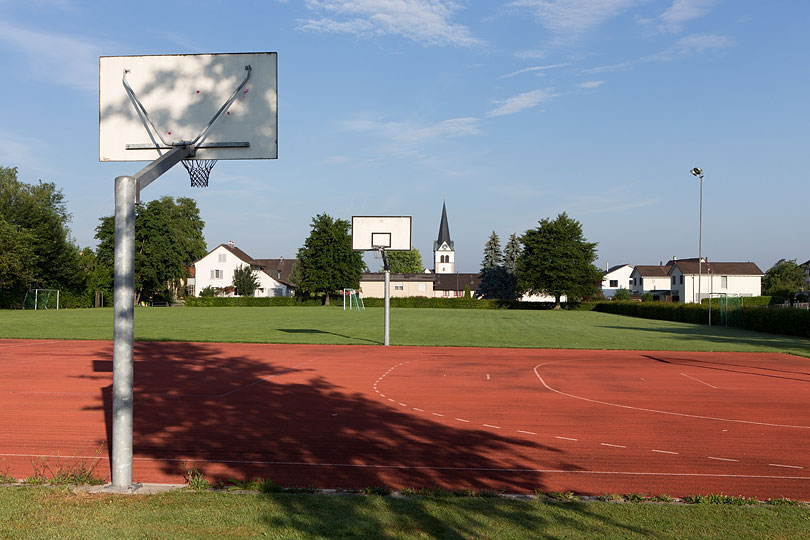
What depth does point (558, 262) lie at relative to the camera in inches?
3494

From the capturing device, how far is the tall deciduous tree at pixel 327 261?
89.9 m

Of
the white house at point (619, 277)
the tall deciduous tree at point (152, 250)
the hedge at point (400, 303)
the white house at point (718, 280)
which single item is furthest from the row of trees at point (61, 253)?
the white house at point (619, 277)

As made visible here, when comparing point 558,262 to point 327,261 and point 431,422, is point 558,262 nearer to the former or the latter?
point 327,261

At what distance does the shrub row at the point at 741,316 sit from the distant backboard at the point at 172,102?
3492 centimetres

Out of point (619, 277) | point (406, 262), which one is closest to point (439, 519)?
point (619, 277)

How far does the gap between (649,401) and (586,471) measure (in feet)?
20.0

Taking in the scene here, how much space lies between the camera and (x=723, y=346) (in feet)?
88.4

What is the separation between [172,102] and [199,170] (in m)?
1.18

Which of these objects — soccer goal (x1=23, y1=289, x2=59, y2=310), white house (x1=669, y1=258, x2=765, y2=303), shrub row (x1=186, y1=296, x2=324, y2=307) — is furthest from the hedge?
white house (x1=669, y1=258, x2=765, y2=303)

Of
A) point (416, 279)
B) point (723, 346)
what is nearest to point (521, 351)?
point (723, 346)

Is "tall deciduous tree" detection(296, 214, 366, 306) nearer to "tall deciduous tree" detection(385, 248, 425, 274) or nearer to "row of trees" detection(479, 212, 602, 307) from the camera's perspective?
"row of trees" detection(479, 212, 602, 307)

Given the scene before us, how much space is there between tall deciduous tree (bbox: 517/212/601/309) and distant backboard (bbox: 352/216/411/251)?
63137 mm

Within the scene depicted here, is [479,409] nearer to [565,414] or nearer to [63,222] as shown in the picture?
[565,414]

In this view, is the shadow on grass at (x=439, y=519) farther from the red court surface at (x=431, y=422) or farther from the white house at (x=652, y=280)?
the white house at (x=652, y=280)
